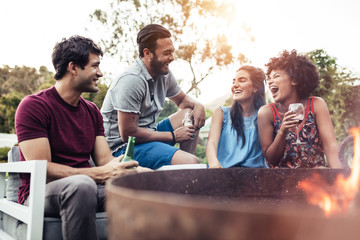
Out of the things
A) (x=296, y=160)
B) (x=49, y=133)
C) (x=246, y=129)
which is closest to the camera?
(x=49, y=133)

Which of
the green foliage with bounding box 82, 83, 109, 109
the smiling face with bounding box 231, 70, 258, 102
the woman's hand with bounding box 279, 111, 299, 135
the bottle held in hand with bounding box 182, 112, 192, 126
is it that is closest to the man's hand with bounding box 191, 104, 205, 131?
the bottle held in hand with bounding box 182, 112, 192, 126

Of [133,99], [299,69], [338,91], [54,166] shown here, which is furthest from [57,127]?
[338,91]

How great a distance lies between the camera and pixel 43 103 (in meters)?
2.02

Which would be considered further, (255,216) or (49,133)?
(49,133)

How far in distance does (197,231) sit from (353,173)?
2.84ft

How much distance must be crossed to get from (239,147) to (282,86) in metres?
0.62

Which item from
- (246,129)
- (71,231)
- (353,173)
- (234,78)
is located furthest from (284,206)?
(234,78)

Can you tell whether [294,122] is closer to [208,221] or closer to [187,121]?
[187,121]

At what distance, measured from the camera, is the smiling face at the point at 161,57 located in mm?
3135

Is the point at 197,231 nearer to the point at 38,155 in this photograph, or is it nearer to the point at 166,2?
the point at 38,155

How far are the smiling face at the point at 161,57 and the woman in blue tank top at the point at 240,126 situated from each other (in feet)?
2.21

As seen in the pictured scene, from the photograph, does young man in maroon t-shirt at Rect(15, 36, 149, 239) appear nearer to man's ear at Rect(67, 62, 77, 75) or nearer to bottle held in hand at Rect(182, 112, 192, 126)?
man's ear at Rect(67, 62, 77, 75)

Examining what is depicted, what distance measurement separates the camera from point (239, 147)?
2.81 metres

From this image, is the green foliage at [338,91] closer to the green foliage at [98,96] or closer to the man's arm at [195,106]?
the man's arm at [195,106]
